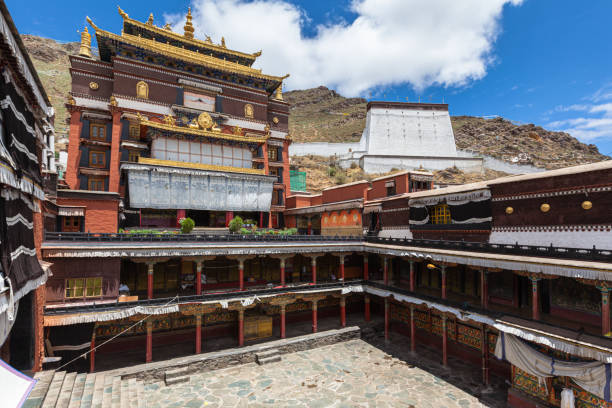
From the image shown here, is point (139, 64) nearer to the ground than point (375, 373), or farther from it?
farther from it

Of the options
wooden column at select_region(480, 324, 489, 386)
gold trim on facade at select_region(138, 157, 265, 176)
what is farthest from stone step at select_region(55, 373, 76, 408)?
wooden column at select_region(480, 324, 489, 386)

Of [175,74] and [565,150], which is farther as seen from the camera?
[565,150]

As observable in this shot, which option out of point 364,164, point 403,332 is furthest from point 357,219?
point 364,164

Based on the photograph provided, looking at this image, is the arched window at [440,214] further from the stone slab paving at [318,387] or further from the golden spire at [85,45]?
the golden spire at [85,45]

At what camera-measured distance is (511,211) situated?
49.0ft

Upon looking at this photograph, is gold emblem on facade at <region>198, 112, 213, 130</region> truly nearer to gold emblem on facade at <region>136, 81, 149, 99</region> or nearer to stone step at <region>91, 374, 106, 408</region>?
gold emblem on facade at <region>136, 81, 149, 99</region>

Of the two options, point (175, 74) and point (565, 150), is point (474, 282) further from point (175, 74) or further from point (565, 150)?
point (565, 150)

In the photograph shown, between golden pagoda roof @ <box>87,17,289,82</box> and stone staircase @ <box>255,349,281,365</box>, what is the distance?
24217mm

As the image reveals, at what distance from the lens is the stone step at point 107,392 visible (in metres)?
11.5

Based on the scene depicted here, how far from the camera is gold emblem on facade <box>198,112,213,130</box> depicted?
25.7 m

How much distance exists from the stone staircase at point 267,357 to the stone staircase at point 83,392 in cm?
560

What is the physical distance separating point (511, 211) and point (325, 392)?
12.0 m

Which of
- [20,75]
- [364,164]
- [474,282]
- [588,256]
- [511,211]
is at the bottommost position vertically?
[474,282]

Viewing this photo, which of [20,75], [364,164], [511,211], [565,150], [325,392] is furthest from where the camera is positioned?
[565,150]
